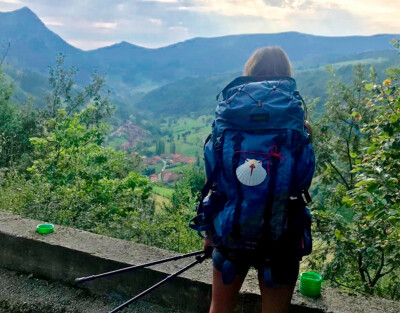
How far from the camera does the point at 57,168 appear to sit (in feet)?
29.2

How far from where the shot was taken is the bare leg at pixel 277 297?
177 cm

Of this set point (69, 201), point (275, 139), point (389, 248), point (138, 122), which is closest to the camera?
point (275, 139)

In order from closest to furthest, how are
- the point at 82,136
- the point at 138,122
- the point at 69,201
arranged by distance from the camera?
the point at 69,201 < the point at 82,136 < the point at 138,122

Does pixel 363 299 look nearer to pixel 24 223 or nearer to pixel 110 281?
pixel 110 281

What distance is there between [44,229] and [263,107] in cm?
226

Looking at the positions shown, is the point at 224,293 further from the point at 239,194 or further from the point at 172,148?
the point at 172,148

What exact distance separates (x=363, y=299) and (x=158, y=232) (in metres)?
2.89

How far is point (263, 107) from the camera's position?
1.72 metres

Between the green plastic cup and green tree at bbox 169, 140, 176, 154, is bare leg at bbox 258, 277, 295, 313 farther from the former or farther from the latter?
green tree at bbox 169, 140, 176, 154

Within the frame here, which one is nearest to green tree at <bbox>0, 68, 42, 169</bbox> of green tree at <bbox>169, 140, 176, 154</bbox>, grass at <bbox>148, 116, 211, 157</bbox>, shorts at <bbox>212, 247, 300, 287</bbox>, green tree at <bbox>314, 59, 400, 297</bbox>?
green tree at <bbox>314, 59, 400, 297</bbox>

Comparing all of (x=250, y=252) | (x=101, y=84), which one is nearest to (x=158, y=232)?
(x=250, y=252)

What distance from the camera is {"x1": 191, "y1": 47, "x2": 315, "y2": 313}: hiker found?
1670mm

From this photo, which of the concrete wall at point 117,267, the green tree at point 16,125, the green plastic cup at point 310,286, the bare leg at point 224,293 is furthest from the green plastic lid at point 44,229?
the green tree at point 16,125

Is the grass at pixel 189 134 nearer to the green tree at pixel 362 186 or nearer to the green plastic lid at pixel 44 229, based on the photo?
the green tree at pixel 362 186
